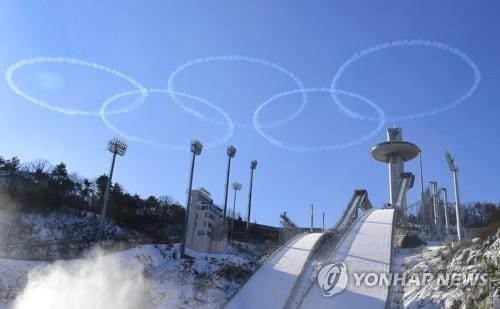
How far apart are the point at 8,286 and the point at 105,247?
1060 centimetres

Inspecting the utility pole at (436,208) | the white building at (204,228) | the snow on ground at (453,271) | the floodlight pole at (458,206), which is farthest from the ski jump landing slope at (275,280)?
the utility pole at (436,208)

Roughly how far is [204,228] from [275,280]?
1620 centimetres

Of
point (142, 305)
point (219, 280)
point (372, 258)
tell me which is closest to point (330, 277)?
point (372, 258)

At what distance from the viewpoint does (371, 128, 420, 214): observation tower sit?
60.9 metres

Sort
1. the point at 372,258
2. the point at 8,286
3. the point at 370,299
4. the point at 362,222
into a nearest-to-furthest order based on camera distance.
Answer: the point at 370,299 < the point at 8,286 < the point at 372,258 < the point at 362,222

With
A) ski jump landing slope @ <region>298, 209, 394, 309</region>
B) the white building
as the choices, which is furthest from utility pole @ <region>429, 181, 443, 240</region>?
the white building

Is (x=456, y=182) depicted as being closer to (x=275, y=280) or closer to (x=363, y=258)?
(x=363, y=258)

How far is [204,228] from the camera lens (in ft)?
152

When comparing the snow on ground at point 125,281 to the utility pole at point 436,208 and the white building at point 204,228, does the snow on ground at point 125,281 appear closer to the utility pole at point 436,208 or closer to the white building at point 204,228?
the white building at point 204,228

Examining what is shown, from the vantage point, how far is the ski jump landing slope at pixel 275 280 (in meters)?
28.5

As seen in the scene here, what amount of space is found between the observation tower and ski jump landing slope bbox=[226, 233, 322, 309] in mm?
25104

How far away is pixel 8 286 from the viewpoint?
2820 cm

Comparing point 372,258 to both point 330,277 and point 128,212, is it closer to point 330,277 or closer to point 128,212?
point 330,277

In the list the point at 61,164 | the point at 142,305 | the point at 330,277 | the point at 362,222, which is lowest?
the point at 142,305
